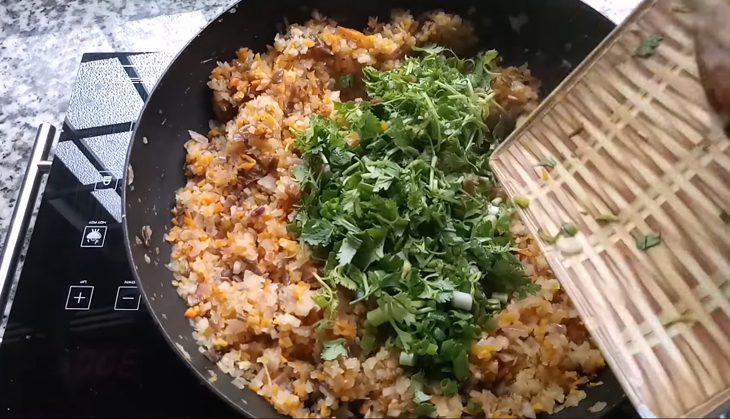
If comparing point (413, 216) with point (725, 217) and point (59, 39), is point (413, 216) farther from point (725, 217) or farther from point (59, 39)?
point (59, 39)

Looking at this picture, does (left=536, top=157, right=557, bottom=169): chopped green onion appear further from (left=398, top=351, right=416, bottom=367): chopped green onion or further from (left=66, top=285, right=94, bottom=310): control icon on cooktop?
(left=66, top=285, right=94, bottom=310): control icon on cooktop

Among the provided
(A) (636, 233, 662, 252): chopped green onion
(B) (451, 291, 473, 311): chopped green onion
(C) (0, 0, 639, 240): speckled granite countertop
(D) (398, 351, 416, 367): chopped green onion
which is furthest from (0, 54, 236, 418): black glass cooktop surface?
(A) (636, 233, 662, 252): chopped green onion

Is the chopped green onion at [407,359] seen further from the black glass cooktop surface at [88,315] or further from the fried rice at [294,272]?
the black glass cooktop surface at [88,315]

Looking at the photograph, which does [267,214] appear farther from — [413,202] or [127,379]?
[127,379]

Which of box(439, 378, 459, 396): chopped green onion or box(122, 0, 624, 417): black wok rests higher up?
box(122, 0, 624, 417): black wok

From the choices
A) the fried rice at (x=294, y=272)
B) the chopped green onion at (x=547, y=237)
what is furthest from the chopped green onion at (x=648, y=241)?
the fried rice at (x=294, y=272)

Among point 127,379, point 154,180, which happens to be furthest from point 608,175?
point 127,379
